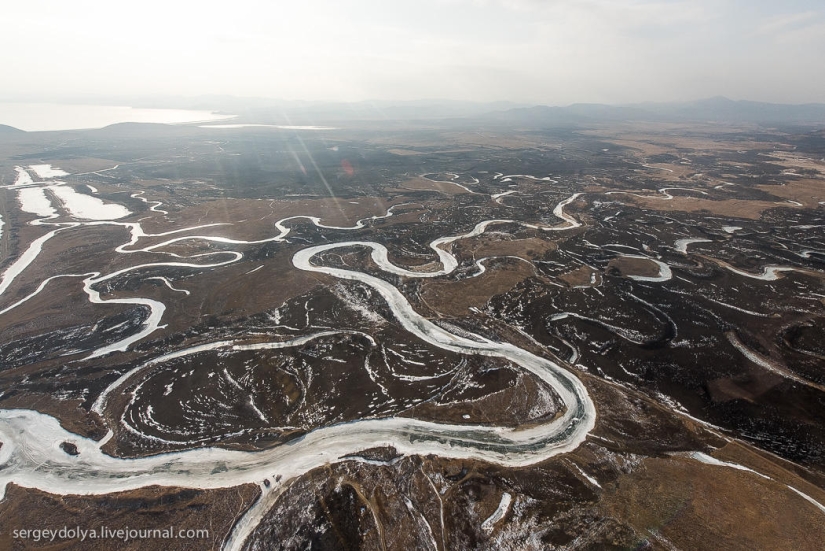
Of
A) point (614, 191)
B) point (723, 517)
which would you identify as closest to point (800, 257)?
point (614, 191)

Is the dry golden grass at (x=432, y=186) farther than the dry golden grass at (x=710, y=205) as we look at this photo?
Yes

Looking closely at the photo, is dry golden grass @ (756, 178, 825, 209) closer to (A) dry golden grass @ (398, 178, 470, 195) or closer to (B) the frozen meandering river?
(A) dry golden grass @ (398, 178, 470, 195)

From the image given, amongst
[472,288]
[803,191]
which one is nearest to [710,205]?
[803,191]

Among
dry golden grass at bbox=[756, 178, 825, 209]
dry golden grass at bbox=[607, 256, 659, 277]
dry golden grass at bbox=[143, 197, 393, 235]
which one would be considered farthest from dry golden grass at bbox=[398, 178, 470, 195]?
dry golden grass at bbox=[756, 178, 825, 209]

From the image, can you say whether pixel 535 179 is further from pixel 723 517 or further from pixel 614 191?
pixel 723 517

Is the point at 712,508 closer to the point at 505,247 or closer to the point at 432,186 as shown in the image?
the point at 505,247

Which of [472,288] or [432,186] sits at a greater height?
[432,186]

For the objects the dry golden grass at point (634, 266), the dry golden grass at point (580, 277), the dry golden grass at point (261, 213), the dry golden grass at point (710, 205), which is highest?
the dry golden grass at point (710, 205)

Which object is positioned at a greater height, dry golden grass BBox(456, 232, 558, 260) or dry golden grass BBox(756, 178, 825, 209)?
dry golden grass BBox(756, 178, 825, 209)

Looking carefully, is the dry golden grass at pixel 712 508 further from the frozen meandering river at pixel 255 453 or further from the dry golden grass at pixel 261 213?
the dry golden grass at pixel 261 213

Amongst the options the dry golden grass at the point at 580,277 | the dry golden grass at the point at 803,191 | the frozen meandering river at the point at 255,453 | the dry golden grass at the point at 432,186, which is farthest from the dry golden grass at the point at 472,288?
the dry golden grass at the point at 803,191

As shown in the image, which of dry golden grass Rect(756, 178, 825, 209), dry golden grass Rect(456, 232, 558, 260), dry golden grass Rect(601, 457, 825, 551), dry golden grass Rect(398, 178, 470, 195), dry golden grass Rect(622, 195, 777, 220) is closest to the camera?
dry golden grass Rect(601, 457, 825, 551)

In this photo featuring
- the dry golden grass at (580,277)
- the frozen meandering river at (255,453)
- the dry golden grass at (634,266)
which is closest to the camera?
the frozen meandering river at (255,453)
